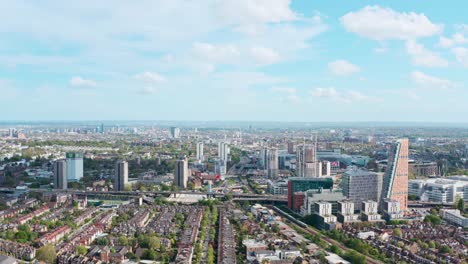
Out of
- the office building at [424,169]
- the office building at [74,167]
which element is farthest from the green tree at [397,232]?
the office building at [74,167]

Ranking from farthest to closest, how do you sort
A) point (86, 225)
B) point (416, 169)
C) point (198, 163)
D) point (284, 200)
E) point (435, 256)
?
point (198, 163) → point (416, 169) → point (284, 200) → point (86, 225) → point (435, 256)

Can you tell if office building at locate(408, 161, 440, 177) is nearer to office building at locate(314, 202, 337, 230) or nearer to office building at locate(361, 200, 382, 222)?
office building at locate(361, 200, 382, 222)

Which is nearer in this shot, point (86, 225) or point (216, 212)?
point (86, 225)

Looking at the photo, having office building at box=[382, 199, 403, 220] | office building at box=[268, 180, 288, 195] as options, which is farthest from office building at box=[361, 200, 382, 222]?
office building at box=[268, 180, 288, 195]

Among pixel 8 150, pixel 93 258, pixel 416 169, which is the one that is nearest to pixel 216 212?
pixel 93 258

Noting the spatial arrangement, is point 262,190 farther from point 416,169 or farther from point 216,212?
point 416,169
